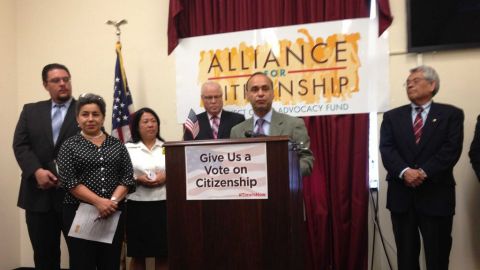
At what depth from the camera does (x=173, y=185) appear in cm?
148

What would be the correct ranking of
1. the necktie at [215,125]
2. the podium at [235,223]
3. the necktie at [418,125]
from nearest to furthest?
the podium at [235,223] → the necktie at [418,125] → the necktie at [215,125]

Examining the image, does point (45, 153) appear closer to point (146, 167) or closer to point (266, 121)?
point (146, 167)

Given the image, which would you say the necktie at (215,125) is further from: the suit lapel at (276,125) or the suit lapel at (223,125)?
the suit lapel at (276,125)

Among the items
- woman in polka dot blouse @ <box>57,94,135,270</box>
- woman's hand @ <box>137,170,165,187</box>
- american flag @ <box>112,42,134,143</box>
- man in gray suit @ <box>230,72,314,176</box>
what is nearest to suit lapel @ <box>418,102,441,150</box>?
man in gray suit @ <box>230,72,314,176</box>

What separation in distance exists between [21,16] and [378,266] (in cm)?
394

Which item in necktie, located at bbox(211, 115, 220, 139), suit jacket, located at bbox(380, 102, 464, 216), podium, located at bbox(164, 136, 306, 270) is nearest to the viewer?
podium, located at bbox(164, 136, 306, 270)

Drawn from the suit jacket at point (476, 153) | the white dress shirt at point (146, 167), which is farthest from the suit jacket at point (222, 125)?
the suit jacket at point (476, 153)

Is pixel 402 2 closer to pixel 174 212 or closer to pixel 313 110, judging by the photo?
pixel 313 110

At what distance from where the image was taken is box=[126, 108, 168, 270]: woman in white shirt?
2637 mm

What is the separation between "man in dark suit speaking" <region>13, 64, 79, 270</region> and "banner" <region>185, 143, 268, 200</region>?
4.88ft

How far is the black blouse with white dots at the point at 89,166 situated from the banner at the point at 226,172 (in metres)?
0.85

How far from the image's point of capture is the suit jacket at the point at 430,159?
2.34 metres

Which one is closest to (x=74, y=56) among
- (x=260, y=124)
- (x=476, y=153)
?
(x=260, y=124)

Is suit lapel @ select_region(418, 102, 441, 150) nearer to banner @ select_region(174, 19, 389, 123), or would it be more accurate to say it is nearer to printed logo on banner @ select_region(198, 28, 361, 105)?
banner @ select_region(174, 19, 389, 123)
